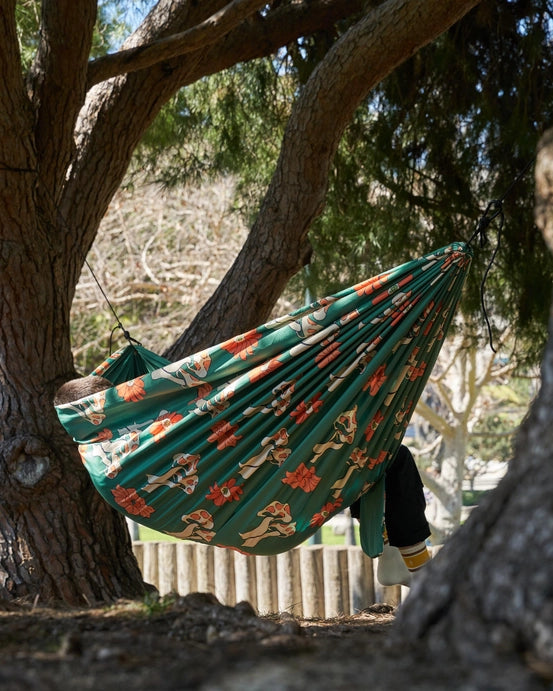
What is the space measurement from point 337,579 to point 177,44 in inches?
128

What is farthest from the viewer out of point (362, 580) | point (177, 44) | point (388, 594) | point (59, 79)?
point (362, 580)

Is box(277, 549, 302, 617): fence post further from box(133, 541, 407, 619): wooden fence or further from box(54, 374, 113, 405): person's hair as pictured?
box(54, 374, 113, 405): person's hair

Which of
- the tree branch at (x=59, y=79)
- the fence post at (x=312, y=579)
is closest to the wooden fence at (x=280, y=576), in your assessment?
the fence post at (x=312, y=579)

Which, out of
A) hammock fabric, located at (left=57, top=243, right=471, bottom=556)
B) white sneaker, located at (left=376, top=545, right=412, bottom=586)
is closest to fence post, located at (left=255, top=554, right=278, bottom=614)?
white sneaker, located at (left=376, top=545, right=412, bottom=586)

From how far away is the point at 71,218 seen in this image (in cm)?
276

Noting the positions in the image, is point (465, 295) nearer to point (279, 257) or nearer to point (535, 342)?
point (535, 342)

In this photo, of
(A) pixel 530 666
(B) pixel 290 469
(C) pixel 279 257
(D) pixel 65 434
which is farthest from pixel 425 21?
(A) pixel 530 666

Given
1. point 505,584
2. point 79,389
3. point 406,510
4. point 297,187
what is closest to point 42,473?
point 79,389

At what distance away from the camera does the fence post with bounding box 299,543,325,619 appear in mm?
4828

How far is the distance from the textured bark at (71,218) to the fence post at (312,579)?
2497 millimetres

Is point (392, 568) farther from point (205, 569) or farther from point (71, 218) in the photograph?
point (205, 569)

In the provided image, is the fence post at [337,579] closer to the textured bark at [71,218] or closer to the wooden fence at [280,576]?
the wooden fence at [280,576]

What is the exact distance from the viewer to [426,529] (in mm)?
2332

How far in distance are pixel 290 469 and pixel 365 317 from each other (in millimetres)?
427
